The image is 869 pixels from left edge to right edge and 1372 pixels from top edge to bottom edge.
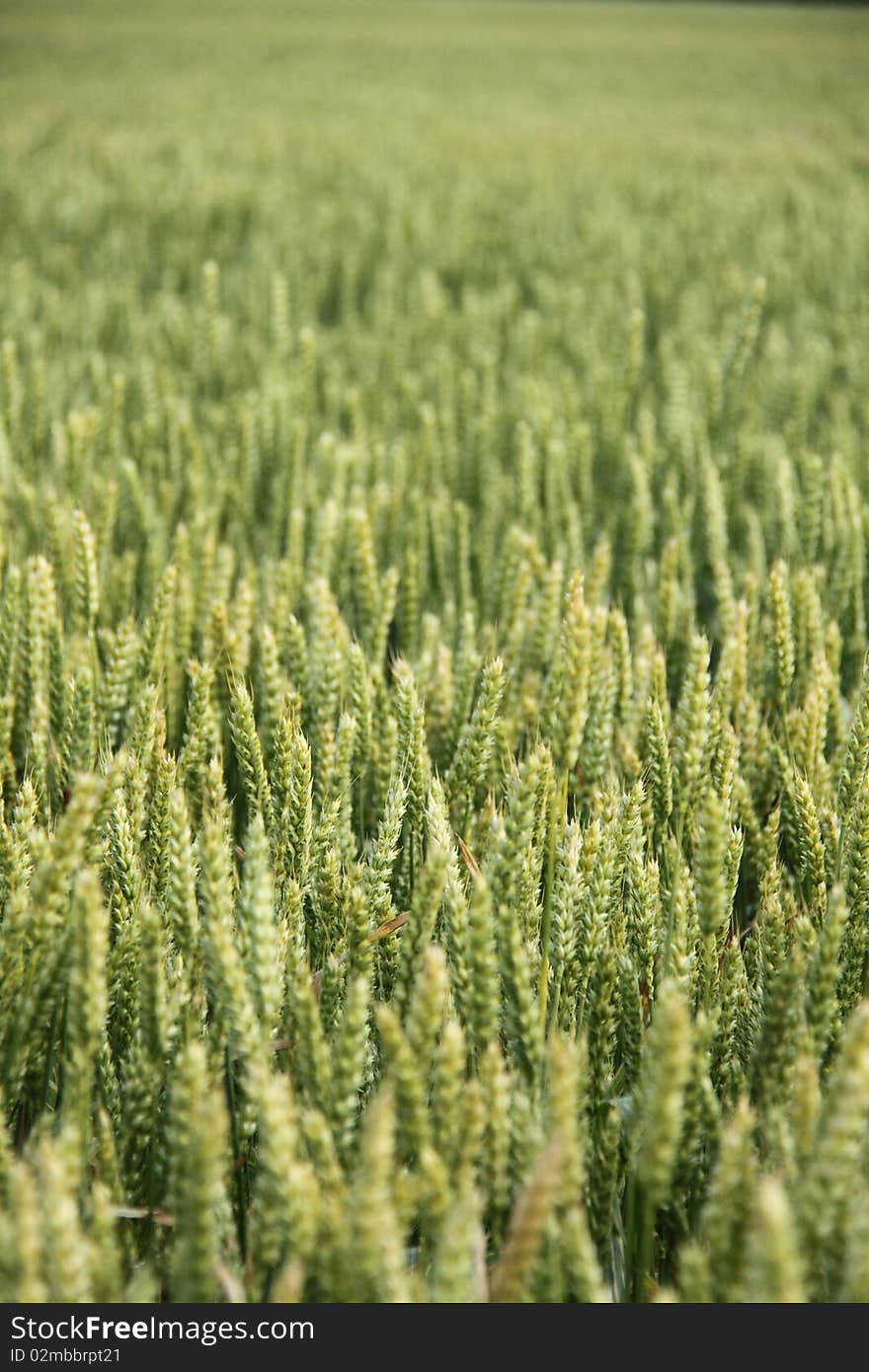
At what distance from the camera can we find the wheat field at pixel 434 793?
0.79 meters

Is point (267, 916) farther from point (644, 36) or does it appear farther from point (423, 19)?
point (423, 19)

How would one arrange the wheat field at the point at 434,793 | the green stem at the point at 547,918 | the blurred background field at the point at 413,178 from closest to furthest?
1. the wheat field at the point at 434,793
2. the green stem at the point at 547,918
3. the blurred background field at the point at 413,178

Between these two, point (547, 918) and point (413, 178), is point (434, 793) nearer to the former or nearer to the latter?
point (547, 918)

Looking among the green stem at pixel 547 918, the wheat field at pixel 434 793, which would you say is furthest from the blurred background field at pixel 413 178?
the green stem at pixel 547 918

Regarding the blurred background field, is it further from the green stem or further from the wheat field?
the green stem

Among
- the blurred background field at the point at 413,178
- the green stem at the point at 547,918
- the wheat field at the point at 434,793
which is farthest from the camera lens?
the blurred background field at the point at 413,178

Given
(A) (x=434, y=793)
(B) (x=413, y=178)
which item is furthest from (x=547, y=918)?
(B) (x=413, y=178)

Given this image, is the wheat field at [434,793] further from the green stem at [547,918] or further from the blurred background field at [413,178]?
the blurred background field at [413,178]

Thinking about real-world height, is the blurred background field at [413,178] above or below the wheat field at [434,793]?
above

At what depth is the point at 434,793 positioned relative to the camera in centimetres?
118

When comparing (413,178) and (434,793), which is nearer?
(434,793)

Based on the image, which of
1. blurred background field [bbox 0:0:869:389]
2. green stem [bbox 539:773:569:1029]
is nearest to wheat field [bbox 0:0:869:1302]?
green stem [bbox 539:773:569:1029]

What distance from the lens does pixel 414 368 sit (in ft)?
11.4

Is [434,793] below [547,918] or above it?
above
